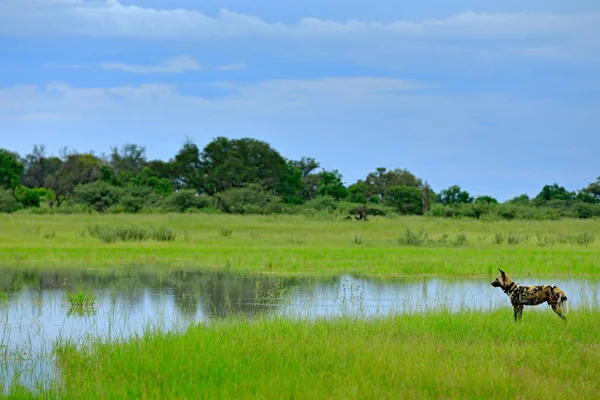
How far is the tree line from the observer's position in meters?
51.5

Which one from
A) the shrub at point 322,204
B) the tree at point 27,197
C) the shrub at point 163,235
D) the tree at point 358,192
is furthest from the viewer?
the tree at point 358,192

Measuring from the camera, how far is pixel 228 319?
11.6 m

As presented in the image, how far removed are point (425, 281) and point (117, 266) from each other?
820 centimetres

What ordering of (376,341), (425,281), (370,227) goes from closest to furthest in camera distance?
(376,341) → (425,281) → (370,227)

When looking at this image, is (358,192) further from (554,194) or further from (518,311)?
(518,311)

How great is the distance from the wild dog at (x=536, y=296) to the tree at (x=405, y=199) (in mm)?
52945

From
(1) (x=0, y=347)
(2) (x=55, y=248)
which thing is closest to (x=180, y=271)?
(2) (x=55, y=248)

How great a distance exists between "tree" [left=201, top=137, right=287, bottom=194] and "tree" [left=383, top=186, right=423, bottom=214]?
1071 centimetres

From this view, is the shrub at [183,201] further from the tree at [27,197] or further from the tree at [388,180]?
the tree at [388,180]

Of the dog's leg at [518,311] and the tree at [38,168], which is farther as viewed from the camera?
the tree at [38,168]

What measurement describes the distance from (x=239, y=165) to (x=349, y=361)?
171 feet

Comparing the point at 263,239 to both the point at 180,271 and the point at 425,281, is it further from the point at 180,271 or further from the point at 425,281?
the point at 425,281

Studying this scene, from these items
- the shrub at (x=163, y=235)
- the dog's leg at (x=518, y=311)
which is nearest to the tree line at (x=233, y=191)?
the shrub at (x=163, y=235)

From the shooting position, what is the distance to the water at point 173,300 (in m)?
11.0
